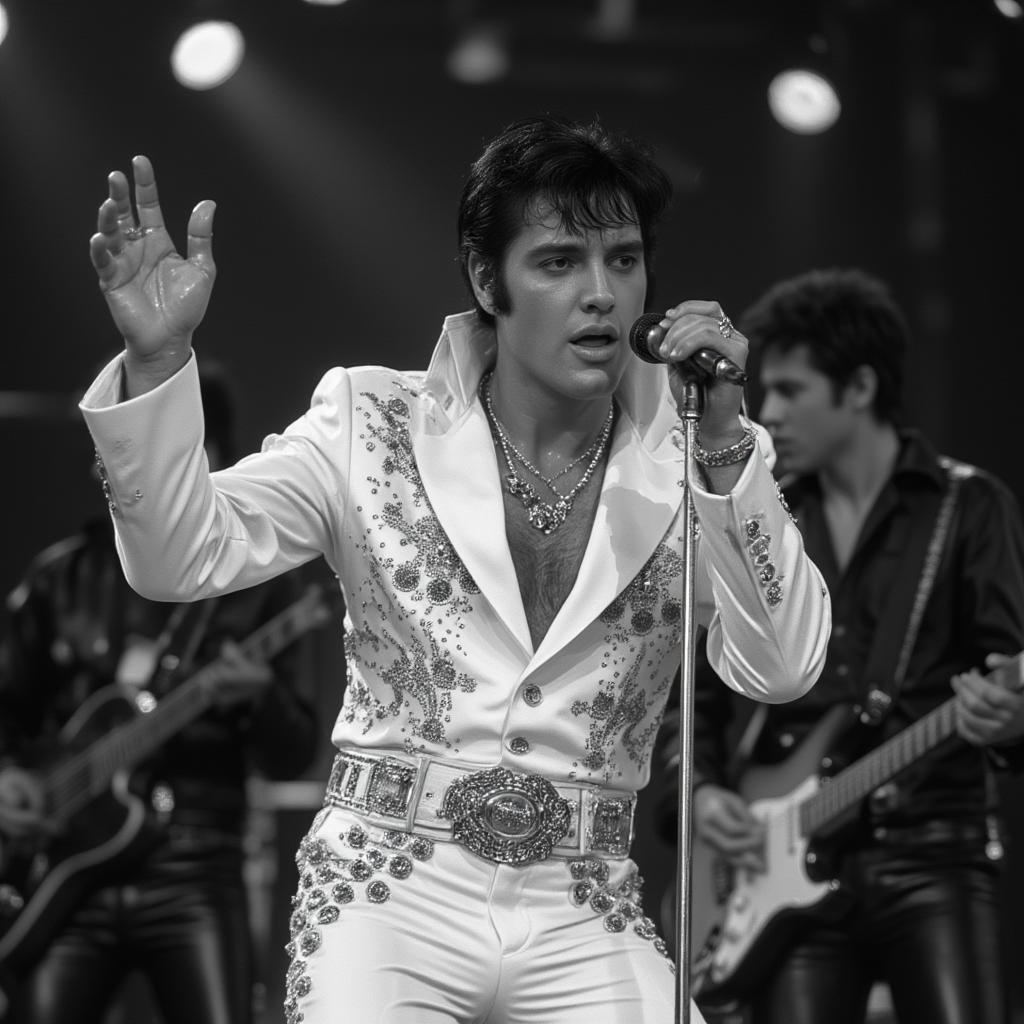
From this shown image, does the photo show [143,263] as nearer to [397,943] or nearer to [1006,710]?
[397,943]

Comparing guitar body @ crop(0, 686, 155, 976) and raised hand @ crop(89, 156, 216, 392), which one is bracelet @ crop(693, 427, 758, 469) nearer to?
raised hand @ crop(89, 156, 216, 392)

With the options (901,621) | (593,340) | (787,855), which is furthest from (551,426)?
(787,855)

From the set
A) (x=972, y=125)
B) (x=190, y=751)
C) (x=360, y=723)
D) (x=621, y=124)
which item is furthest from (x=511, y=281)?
(x=972, y=125)

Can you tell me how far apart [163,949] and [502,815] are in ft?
5.97

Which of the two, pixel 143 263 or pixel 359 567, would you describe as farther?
pixel 359 567

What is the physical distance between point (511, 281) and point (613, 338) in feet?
0.70

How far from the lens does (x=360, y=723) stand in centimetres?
262

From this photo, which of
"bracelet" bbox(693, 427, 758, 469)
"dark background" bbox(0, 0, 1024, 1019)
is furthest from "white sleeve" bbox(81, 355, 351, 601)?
"dark background" bbox(0, 0, 1024, 1019)

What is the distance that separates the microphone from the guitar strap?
1688mm

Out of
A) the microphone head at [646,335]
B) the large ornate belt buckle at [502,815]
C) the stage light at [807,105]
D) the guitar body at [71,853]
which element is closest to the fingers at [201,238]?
the microphone head at [646,335]

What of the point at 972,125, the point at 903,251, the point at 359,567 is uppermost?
the point at 972,125

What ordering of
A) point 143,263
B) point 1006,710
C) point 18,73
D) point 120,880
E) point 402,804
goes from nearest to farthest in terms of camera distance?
point 143,263 < point 402,804 < point 1006,710 < point 120,880 < point 18,73

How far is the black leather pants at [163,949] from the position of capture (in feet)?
Result: 12.9

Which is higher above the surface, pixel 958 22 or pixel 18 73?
pixel 958 22
